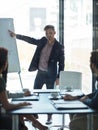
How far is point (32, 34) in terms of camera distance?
19.7ft

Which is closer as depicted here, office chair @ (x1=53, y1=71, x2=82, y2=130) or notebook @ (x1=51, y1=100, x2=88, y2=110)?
notebook @ (x1=51, y1=100, x2=88, y2=110)

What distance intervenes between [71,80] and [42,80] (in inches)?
26.0

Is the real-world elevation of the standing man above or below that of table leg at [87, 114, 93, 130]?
above

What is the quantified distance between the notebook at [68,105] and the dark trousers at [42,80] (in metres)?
1.80

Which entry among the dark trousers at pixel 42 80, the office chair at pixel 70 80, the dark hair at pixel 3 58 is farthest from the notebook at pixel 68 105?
the dark trousers at pixel 42 80

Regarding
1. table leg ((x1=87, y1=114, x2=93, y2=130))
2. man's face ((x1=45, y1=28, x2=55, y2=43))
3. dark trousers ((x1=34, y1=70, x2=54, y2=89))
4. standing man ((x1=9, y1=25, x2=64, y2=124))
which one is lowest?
table leg ((x1=87, y1=114, x2=93, y2=130))

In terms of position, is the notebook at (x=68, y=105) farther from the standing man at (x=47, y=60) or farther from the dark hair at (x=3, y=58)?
the standing man at (x=47, y=60)

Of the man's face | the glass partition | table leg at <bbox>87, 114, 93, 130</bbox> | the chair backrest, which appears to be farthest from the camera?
the glass partition

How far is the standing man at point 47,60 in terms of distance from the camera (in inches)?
192

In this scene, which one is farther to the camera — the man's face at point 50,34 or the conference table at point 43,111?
the man's face at point 50,34

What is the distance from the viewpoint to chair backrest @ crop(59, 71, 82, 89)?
4422mm

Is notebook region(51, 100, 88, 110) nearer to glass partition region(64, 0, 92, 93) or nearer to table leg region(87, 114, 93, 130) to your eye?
table leg region(87, 114, 93, 130)

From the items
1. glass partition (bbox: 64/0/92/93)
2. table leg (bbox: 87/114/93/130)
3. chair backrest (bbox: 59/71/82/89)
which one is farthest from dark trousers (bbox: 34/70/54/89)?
table leg (bbox: 87/114/93/130)

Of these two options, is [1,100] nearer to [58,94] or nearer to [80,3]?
[58,94]
